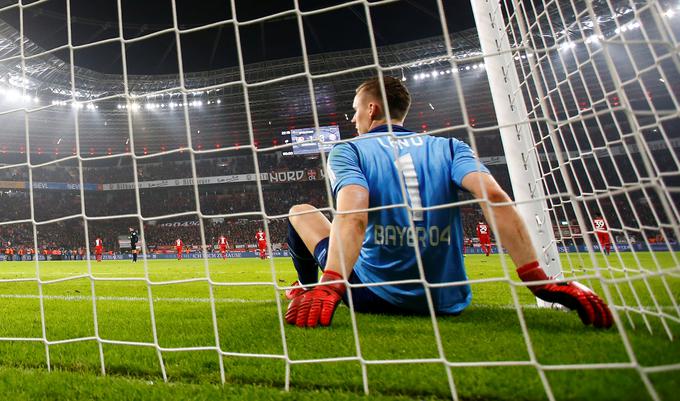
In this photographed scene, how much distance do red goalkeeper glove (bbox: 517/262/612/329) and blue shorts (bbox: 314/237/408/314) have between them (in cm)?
72

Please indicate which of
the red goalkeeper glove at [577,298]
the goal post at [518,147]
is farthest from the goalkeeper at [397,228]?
the goal post at [518,147]

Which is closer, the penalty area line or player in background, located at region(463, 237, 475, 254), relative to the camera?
the penalty area line

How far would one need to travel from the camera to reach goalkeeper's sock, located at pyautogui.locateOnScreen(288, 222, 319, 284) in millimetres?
2453

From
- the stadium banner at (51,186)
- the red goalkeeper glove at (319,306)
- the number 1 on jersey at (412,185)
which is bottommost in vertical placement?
the red goalkeeper glove at (319,306)

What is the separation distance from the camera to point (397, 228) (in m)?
2.01

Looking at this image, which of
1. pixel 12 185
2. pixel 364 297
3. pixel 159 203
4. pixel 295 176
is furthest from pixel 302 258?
pixel 12 185

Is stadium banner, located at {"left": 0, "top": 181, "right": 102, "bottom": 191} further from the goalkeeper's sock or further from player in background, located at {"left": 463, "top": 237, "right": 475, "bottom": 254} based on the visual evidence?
the goalkeeper's sock

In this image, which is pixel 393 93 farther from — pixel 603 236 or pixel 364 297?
pixel 603 236

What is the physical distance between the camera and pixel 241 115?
75.9 ft

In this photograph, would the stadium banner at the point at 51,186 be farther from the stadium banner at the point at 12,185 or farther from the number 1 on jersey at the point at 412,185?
the number 1 on jersey at the point at 412,185

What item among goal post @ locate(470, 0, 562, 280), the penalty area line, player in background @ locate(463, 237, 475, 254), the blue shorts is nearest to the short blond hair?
goal post @ locate(470, 0, 562, 280)

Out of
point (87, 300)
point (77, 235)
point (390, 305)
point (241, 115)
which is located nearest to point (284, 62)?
point (241, 115)

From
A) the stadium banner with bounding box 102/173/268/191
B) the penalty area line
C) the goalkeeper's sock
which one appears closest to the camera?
the goalkeeper's sock

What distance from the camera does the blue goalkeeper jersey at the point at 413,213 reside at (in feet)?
6.54
